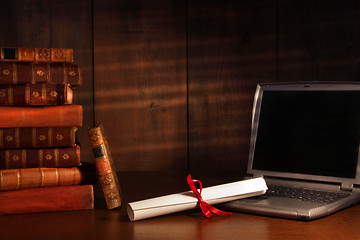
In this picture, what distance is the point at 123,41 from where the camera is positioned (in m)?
1.50

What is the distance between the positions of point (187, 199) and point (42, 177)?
11.7 inches

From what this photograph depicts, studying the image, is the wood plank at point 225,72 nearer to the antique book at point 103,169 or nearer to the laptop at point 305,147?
the laptop at point 305,147

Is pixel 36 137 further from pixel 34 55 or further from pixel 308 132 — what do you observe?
pixel 308 132

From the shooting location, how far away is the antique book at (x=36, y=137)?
0.92 meters

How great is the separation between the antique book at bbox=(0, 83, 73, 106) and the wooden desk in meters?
0.22

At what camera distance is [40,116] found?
929 millimetres

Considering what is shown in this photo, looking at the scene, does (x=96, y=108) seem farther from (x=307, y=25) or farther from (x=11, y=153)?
(x=307, y=25)

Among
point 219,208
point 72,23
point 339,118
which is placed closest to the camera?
point 219,208

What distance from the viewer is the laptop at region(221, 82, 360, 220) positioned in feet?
2.89

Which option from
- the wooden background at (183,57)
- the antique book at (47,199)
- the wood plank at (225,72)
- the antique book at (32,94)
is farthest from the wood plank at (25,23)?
the antique book at (47,199)

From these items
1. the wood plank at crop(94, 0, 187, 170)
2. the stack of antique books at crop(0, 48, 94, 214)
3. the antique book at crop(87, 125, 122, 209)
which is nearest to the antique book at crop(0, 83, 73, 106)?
the stack of antique books at crop(0, 48, 94, 214)

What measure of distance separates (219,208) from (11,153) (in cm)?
43

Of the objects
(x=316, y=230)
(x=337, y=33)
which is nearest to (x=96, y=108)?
(x=337, y=33)

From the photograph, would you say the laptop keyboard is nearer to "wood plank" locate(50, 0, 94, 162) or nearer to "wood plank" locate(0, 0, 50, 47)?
"wood plank" locate(50, 0, 94, 162)
